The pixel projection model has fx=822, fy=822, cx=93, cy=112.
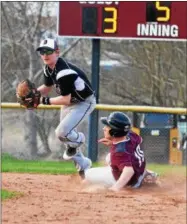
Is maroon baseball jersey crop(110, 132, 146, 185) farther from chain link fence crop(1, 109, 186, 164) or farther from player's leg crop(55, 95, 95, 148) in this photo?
chain link fence crop(1, 109, 186, 164)

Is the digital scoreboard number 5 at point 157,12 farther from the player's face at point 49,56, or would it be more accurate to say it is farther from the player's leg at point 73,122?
the player's face at point 49,56

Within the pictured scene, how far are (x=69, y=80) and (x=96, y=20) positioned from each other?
18.5 ft

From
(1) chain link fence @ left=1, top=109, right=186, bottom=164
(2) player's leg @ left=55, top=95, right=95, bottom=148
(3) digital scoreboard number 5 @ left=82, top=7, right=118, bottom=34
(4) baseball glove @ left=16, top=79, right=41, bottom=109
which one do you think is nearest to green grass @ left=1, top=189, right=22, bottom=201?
(2) player's leg @ left=55, top=95, right=95, bottom=148

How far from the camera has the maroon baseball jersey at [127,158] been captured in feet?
28.4

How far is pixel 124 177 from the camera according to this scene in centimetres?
855

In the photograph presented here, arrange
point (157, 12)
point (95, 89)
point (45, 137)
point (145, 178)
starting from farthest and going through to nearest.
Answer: point (45, 137)
point (95, 89)
point (157, 12)
point (145, 178)

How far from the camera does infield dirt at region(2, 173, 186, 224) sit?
664 centimetres

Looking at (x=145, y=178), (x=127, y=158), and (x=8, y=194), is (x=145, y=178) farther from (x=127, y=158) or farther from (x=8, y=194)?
(x=8, y=194)

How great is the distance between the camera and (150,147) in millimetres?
15281

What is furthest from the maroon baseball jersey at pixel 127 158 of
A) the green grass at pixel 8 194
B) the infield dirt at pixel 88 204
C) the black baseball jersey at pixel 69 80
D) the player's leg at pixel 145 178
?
the green grass at pixel 8 194

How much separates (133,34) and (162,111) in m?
1.51

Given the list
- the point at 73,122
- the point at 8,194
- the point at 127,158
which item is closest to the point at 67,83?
the point at 73,122

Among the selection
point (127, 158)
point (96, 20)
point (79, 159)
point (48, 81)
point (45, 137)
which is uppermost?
point (96, 20)

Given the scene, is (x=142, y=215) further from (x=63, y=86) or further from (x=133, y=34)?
(x=133, y=34)
